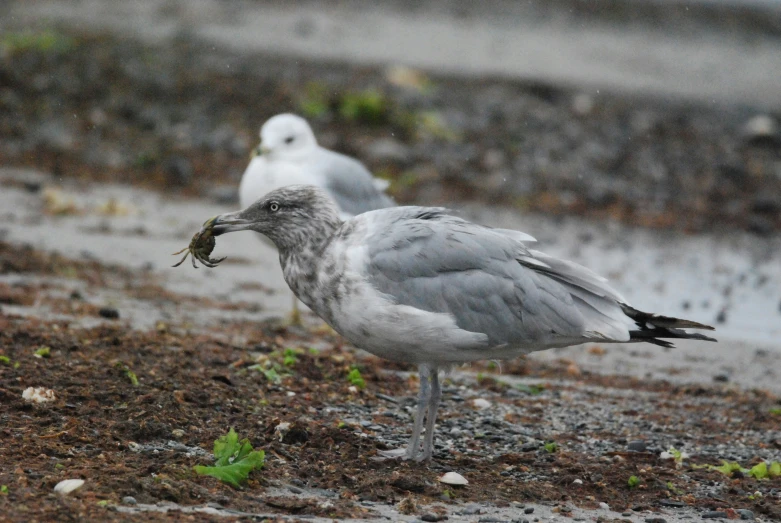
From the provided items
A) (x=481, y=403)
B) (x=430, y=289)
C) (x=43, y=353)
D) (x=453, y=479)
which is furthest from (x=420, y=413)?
(x=43, y=353)

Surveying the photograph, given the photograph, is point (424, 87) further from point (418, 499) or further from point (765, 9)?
point (418, 499)

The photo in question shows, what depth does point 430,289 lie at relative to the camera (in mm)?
5355

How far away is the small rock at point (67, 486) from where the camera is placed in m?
4.39

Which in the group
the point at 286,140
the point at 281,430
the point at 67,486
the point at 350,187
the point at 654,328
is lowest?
the point at 67,486

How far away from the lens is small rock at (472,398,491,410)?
6527 millimetres

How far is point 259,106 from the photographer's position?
543 inches

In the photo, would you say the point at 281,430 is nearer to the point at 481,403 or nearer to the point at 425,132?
the point at 481,403

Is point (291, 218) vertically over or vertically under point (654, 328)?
over

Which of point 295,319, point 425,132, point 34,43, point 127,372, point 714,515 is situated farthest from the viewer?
point 34,43

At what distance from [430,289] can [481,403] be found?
1429 millimetres

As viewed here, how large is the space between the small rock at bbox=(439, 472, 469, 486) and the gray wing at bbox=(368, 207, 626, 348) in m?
0.66

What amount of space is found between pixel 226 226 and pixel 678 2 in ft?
51.5

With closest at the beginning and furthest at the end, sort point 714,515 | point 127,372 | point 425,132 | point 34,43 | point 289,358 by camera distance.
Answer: point 714,515
point 127,372
point 289,358
point 425,132
point 34,43

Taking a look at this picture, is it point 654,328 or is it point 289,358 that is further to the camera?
point 289,358
